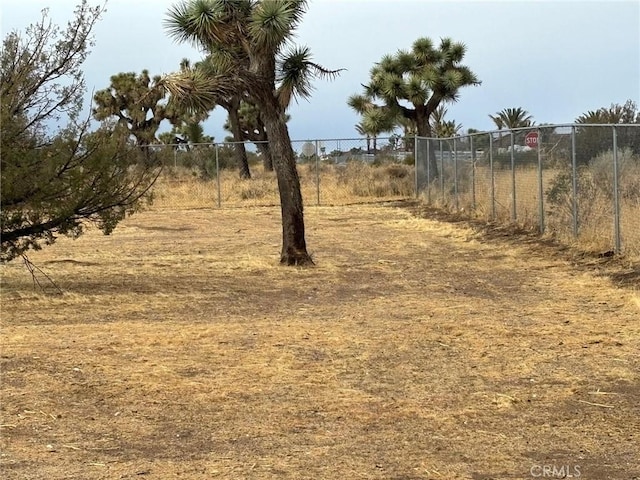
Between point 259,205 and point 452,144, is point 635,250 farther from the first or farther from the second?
point 259,205

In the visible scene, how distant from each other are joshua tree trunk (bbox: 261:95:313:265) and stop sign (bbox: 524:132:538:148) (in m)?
5.46

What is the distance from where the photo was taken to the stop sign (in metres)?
15.1

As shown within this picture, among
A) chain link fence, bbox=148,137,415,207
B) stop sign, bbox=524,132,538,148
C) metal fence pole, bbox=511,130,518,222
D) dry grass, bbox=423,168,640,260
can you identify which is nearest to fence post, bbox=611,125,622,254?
dry grass, bbox=423,168,640,260

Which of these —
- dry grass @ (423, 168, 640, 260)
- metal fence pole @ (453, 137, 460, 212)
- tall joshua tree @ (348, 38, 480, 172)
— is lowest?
dry grass @ (423, 168, 640, 260)

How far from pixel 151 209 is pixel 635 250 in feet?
56.5

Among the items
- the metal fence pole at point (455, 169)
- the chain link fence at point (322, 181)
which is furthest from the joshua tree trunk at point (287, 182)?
the chain link fence at point (322, 181)

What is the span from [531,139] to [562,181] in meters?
1.71

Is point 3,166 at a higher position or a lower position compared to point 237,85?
lower

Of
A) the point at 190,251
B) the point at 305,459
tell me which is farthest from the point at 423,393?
the point at 190,251

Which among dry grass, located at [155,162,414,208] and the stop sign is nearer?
the stop sign

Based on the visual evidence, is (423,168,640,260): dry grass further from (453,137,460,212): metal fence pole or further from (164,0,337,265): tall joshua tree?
(164,0,337,265): tall joshua tree

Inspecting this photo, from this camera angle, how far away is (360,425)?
189 inches

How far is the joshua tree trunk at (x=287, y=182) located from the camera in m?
11.8

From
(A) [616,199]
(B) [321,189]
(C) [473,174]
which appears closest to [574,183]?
(A) [616,199]
